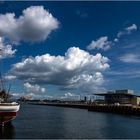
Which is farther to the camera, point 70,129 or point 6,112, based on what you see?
point 70,129

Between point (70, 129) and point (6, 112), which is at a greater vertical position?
point (6, 112)

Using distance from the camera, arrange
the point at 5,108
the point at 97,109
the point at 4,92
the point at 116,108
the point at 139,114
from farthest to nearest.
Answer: the point at 97,109, the point at 116,108, the point at 139,114, the point at 4,92, the point at 5,108

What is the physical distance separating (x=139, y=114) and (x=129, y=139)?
224 ft

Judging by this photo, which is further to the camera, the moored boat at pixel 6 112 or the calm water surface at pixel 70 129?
the moored boat at pixel 6 112

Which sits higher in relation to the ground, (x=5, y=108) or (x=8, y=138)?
(x=5, y=108)

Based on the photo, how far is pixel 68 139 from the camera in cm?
4491

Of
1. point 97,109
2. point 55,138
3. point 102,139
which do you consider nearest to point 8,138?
point 55,138

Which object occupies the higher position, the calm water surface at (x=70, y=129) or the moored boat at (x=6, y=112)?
the moored boat at (x=6, y=112)

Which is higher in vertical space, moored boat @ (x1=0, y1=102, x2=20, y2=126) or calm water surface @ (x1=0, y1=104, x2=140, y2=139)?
moored boat @ (x1=0, y1=102, x2=20, y2=126)

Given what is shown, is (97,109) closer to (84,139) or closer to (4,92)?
(4,92)

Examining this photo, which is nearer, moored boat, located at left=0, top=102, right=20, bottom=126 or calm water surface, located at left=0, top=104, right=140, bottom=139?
calm water surface, located at left=0, top=104, right=140, bottom=139

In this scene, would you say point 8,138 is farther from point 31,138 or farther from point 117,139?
point 117,139

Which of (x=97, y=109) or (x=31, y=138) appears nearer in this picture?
(x=31, y=138)

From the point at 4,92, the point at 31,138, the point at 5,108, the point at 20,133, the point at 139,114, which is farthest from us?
the point at 139,114
